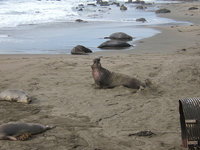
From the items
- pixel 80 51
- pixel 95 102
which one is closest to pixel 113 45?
pixel 80 51

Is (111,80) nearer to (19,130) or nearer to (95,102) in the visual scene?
(95,102)

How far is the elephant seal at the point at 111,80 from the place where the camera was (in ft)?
22.1

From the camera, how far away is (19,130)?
4.30m

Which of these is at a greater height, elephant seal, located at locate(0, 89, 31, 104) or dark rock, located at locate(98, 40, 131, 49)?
dark rock, located at locate(98, 40, 131, 49)

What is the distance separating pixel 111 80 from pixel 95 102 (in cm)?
115

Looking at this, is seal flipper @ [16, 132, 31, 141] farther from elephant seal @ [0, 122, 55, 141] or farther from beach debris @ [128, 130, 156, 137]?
beach debris @ [128, 130, 156, 137]

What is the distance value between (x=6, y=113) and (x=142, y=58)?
5123mm

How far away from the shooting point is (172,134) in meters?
4.47

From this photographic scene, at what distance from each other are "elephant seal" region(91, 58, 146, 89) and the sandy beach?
0.17m

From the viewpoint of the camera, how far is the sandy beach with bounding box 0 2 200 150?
421cm

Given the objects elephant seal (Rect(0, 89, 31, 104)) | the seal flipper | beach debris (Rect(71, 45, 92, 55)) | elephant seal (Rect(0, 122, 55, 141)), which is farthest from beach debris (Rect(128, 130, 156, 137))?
beach debris (Rect(71, 45, 92, 55))

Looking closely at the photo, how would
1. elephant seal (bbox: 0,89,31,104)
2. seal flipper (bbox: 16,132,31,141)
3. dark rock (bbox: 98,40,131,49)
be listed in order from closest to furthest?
1. seal flipper (bbox: 16,132,31,141)
2. elephant seal (bbox: 0,89,31,104)
3. dark rock (bbox: 98,40,131,49)

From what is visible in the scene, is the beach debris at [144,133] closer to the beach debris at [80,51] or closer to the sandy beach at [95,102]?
the sandy beach at [95,102]

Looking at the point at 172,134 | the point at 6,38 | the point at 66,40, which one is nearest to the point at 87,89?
the point at 172,134
